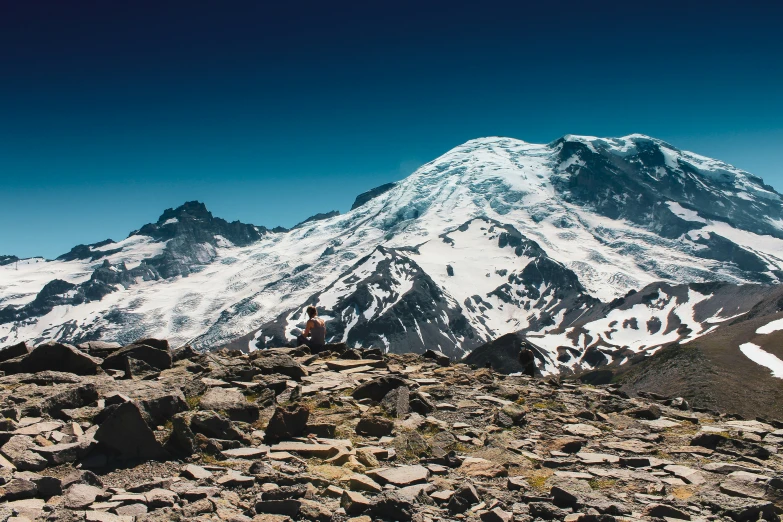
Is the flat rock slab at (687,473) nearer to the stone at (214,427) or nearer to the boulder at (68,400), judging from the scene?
the stone at (214,427)

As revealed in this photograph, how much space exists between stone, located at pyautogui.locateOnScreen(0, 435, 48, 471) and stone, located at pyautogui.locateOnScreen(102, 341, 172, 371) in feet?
32.5

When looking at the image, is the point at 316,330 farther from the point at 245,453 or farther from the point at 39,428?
the point at 39,428

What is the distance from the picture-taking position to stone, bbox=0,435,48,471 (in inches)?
420

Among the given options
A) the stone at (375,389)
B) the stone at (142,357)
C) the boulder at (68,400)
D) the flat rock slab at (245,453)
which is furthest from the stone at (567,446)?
the stone at (142,357)

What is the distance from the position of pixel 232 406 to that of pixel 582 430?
10.0m

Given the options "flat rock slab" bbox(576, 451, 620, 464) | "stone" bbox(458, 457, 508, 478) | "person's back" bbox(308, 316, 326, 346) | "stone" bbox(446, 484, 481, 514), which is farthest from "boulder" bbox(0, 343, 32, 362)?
"flat rock slab" bbox(576, 451, 620, 464)

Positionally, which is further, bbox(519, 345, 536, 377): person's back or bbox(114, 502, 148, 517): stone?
bbox(519, 345, 536, 377): person's back

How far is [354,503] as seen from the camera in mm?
10078

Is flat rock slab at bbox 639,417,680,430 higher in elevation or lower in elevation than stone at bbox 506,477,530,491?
lower

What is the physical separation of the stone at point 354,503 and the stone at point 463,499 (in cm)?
151

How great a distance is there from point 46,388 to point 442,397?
1214 centimetres

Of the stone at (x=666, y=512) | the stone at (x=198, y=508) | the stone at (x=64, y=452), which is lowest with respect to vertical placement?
the stone at (x=666, y=512)

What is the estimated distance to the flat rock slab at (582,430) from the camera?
16.6 m

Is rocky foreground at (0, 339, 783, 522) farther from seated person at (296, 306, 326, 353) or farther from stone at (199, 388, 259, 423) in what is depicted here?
seated person at (296, 306, 326, 353)
